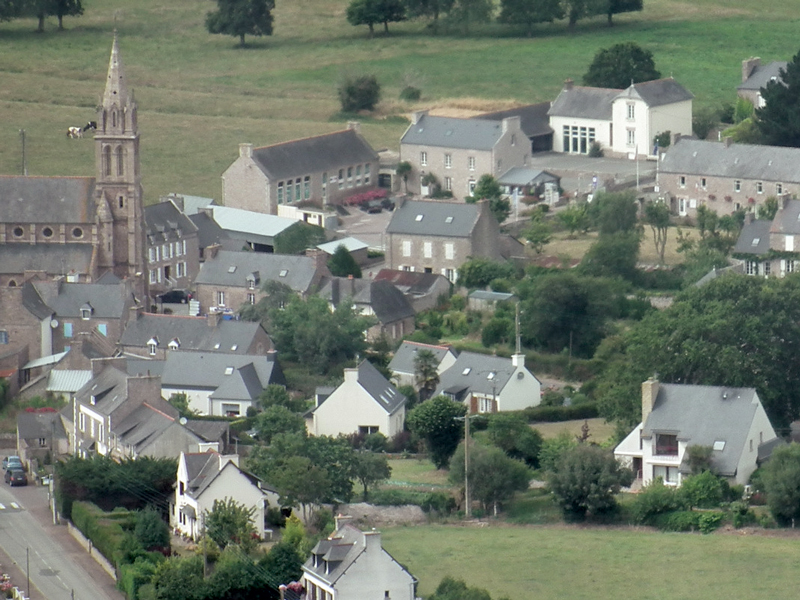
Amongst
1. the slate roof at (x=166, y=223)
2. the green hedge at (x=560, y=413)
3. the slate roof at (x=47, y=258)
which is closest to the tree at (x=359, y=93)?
the slate roof at (x=166, y=223)

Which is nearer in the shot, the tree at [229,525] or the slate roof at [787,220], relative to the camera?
the tree at [229,525]

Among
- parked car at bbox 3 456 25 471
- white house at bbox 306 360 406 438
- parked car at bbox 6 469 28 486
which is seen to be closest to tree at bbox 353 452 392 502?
white house at bbox 306 360 406 438

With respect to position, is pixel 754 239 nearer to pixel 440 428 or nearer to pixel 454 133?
pixel 454 133

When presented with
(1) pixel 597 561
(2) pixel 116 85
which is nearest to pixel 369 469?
(1) pixel 597 561

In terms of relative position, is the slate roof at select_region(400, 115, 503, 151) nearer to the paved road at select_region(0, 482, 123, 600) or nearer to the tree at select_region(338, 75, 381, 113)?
the tree at select_region(338, 75, 381, 113)

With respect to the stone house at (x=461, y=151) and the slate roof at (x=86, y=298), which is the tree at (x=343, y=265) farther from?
the stone house at (x=461, y=151)

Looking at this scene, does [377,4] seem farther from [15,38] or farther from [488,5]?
[15,38]
